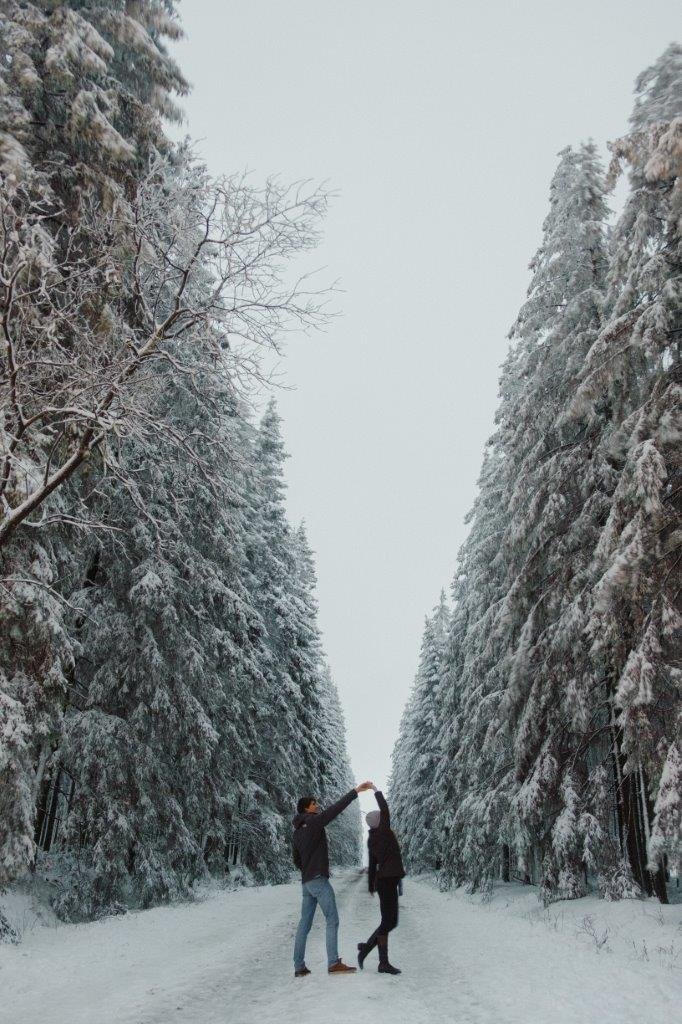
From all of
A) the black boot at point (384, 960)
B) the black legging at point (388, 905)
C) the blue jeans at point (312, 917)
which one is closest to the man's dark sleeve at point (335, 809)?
the blue jeans at point (312, 917)

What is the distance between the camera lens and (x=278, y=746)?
24797 millimetres

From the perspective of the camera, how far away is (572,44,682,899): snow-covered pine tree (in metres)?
8.76

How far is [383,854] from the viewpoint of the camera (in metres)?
8.04

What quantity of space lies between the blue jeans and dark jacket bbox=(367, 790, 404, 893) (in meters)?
0.74

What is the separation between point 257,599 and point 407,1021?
72.4 ft

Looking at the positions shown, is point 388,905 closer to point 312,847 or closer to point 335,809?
point 312,847

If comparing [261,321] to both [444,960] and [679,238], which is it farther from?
[444,960]

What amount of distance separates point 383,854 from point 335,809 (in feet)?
4.32

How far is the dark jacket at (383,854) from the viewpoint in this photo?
795 centimetres

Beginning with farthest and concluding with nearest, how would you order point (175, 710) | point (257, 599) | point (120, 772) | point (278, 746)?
point (257, 599) → point (278, 746) → point (175, 710) → point (120, 772)

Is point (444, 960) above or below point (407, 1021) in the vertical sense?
below

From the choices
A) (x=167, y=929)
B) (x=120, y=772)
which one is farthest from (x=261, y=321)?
(x=167, y=929)

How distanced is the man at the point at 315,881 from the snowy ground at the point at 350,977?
0.23 metres

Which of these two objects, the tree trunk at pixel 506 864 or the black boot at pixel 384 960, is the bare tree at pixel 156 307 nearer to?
the black boot at pixel 384 960
